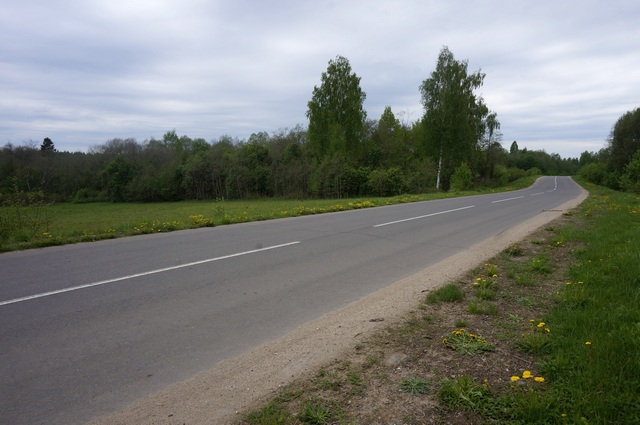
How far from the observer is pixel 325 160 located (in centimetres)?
4422

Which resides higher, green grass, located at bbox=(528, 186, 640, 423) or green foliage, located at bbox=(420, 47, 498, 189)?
green foliage, located at bbox=(420, 47, 498, 189)

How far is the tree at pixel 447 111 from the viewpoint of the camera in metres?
40.0

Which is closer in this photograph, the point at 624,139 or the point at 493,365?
the point at 493,365

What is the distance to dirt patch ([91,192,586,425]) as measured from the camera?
2.87m

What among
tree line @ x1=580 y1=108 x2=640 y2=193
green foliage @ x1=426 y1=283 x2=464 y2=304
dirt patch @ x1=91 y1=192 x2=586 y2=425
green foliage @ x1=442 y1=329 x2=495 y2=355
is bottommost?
dirt patch @ x1=91 y1=192 x2=586 y2=425

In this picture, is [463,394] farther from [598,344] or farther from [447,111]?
[447,111]

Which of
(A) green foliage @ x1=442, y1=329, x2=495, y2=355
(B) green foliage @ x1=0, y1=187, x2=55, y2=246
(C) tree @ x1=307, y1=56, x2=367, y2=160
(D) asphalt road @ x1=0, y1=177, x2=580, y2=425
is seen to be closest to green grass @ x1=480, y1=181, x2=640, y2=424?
(A) green foliage @ x1=442, y1=329, x2=495, y2=355

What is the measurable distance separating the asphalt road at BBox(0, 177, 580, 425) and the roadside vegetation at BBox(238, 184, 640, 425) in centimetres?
119

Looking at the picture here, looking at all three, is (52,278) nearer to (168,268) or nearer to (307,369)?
(168,268)

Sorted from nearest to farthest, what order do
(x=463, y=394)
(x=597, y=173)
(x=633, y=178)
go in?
1. (x=463, y=394)
2. (x=633, y=178)
3. (x=597, y=173)

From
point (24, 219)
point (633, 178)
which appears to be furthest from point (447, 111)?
point (24, 219)

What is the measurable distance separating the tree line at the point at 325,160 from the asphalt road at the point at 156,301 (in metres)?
6.93

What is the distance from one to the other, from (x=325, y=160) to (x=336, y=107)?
243 inches

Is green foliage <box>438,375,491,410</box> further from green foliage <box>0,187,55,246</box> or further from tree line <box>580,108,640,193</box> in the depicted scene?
tree line <box>580,108,640,193</box>
